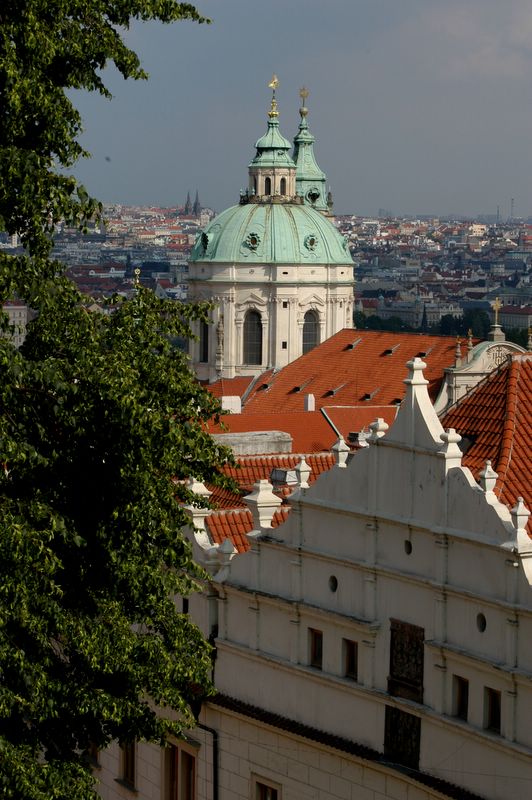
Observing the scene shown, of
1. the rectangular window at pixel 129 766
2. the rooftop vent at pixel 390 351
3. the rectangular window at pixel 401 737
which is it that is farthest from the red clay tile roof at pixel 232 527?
the rooftop vent at pixel 390 351

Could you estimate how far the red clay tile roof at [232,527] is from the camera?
30031 millimetres

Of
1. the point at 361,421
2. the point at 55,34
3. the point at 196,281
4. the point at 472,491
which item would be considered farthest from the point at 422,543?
the point at 196,281

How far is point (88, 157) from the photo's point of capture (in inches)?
856

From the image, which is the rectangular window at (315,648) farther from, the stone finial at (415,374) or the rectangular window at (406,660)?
the stone finial at (415,374)

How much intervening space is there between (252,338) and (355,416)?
140 feet

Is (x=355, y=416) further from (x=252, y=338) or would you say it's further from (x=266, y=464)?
(x=252, y=338)

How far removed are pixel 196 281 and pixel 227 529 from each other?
72067mm

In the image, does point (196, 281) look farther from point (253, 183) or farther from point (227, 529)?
point (227, 529)

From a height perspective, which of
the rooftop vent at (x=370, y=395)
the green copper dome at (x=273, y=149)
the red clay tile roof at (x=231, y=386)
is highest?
the green copper dome at (x=273, y=149)

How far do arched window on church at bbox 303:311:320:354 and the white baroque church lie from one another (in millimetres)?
46

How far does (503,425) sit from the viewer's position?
2556 centimetres

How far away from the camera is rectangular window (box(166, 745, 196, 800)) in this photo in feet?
92.8

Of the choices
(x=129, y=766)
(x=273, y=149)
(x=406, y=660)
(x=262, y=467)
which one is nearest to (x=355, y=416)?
(x=262, y=467)

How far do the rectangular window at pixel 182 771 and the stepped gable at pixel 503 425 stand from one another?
5626 mm
